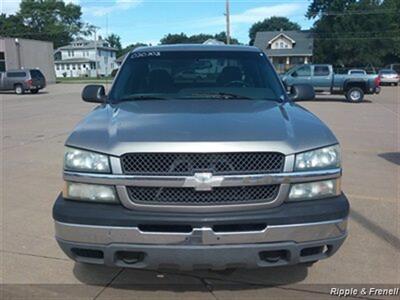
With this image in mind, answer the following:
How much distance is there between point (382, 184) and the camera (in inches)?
273

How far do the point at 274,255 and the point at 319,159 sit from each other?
720 mm

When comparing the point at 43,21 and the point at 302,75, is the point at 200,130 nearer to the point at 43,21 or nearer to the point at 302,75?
the point at 302,75

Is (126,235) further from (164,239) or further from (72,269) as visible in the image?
(72,269)

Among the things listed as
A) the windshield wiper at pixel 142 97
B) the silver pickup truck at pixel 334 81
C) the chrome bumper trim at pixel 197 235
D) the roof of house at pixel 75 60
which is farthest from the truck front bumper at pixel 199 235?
the roof of house at pixel 75 60

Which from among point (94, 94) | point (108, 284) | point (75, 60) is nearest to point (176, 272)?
point (108, 284)

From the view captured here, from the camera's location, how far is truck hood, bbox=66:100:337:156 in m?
3.06

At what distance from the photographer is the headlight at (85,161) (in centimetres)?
315

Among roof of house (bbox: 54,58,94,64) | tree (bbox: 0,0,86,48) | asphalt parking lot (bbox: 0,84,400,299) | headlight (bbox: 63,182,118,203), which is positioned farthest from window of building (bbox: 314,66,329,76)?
tree (bbox: 0,0,86,48)

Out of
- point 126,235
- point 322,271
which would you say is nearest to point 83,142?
point 126,235

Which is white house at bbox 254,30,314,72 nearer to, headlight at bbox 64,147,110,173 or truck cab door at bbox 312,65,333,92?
truck cab door at bbox 312,65,333,92

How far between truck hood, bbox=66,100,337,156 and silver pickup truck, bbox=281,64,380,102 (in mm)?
21121

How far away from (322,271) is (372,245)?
2.77 feet

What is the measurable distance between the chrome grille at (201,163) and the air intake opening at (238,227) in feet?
1.11

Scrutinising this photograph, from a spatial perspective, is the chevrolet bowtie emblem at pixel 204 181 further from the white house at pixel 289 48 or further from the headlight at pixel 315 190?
the white house at pixel 289 48
